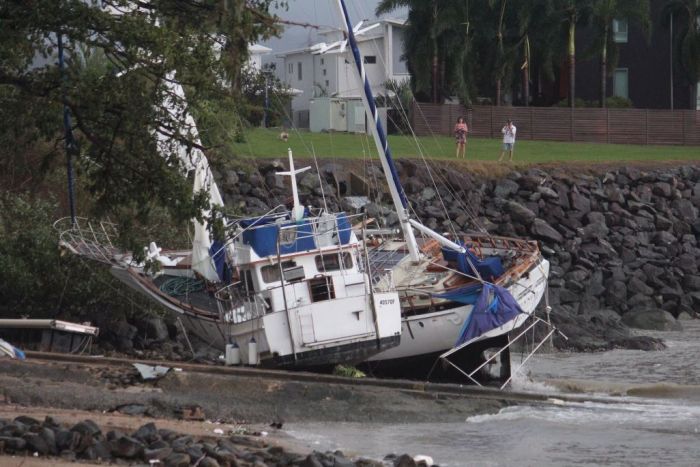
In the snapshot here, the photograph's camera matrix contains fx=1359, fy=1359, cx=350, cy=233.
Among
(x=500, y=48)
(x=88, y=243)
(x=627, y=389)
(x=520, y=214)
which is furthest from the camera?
(x=500, y=48)

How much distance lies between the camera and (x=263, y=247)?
24.8 meters

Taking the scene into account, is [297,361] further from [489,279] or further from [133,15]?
[133,15]

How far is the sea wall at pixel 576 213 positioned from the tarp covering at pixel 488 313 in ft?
29.2

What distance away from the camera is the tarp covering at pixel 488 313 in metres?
25.7

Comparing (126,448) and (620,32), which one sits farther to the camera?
(620,32)

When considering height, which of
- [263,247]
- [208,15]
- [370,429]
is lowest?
[370,429]

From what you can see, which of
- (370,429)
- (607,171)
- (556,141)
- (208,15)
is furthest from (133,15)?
(556,141)

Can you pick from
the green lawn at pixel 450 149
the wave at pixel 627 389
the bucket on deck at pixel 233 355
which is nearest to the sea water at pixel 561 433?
the wave at pixel 627 389

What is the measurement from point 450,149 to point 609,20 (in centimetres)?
1212

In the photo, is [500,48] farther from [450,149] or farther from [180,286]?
[180,286]

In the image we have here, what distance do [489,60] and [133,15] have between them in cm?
5061

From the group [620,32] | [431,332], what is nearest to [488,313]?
[431,332]

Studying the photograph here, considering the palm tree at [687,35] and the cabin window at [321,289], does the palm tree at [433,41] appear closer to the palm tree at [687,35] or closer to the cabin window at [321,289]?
the palm tree at [687,35]

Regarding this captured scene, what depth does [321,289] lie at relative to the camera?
24.5 m
